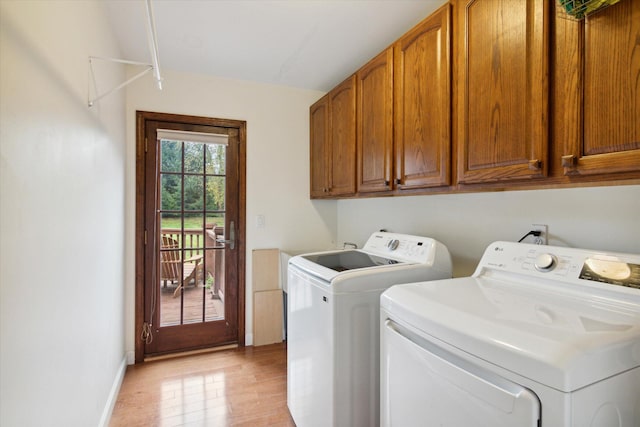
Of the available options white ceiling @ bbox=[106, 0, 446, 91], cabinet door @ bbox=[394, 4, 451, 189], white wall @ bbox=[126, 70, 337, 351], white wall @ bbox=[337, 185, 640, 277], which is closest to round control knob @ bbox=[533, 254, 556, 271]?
white wall @ bbox=[337, 185, 640, 277]

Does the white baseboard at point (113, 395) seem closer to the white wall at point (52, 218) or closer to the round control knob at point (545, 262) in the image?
the white wall at point (52, 218)

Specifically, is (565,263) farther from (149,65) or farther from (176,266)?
(176,266)

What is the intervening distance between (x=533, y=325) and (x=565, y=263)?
17.7 inches

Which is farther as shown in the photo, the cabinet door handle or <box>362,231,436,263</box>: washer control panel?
<box>362,231,436,263</box>: washer control panel

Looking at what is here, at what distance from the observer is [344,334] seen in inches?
55.5

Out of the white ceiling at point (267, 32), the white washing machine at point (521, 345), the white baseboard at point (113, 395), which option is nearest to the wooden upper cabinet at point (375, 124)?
the white ceiling at point (267, 32)

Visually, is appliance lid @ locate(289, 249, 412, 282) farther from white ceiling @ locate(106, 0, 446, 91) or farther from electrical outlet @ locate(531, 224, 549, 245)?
white ceiling @ locate(106, 0, 446, 91)

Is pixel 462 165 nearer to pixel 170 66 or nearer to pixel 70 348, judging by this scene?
pixel 70 348

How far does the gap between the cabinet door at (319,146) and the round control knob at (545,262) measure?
166 cm

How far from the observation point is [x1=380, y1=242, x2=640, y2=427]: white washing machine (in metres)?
0.68

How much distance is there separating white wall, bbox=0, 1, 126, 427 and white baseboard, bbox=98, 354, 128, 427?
0.04 meters

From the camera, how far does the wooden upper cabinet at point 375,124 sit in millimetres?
1828

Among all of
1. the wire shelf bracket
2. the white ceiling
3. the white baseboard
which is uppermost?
the white ceiling

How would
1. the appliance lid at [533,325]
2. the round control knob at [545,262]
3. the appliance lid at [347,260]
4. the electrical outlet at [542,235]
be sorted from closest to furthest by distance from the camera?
the appliance lid at [533,325] → the round control knob at [545,262] → the electrical outlet at [542,235] → the appliance lid at [347,260]
